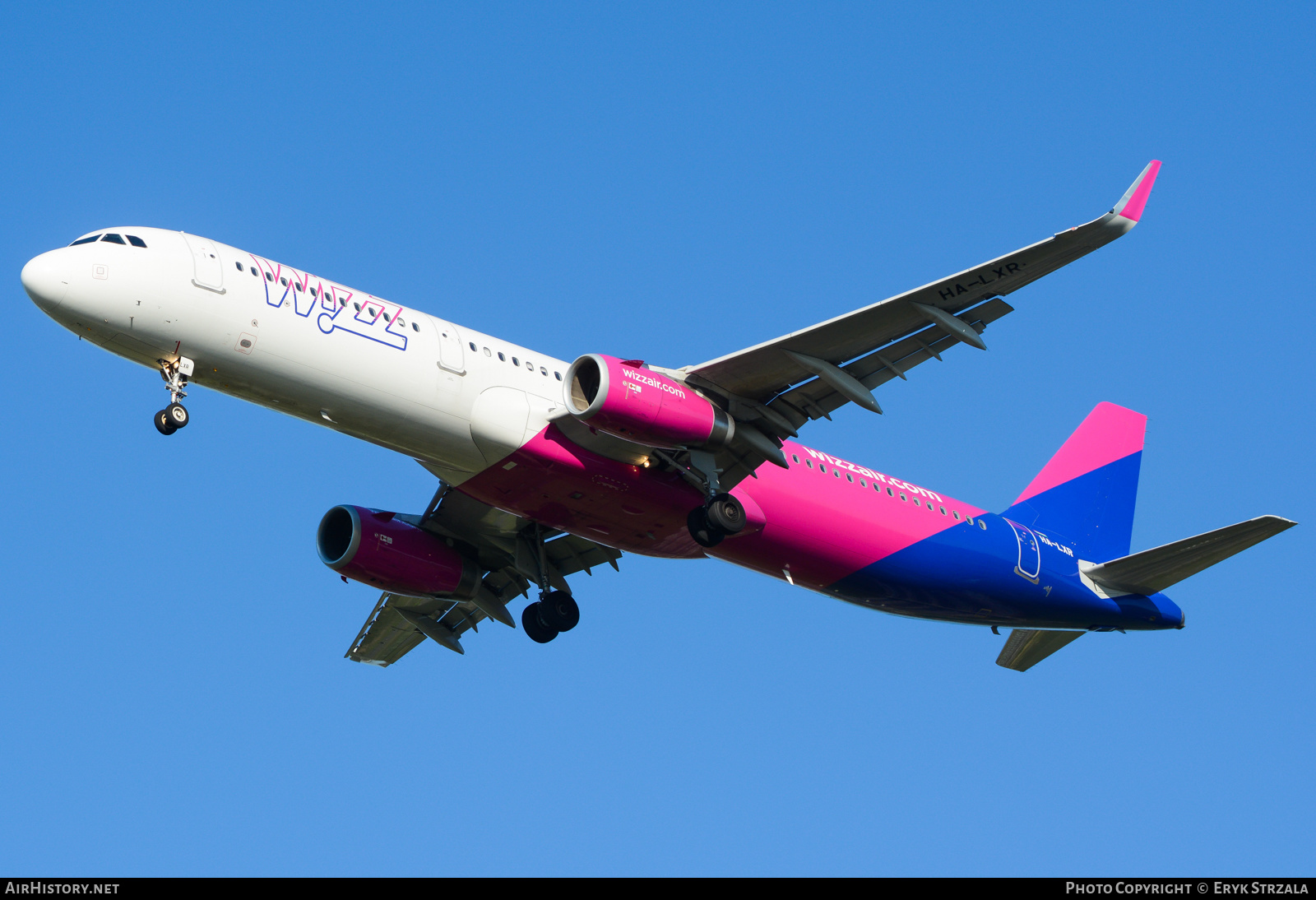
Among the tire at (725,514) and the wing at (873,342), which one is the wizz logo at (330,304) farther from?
the tire at (725,514)

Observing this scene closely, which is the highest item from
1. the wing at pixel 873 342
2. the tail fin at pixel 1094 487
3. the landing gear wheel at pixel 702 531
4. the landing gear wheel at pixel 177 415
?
the tail fin at pixel 1094 487

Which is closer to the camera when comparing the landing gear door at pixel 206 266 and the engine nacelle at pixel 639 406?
the landing gear door at pixel 206 266

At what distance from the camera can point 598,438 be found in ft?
81.0

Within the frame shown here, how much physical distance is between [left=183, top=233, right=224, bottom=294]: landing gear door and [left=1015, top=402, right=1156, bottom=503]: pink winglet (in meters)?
19.6

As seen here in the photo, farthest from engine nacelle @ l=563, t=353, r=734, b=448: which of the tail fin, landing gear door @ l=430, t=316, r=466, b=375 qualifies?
the tail fin

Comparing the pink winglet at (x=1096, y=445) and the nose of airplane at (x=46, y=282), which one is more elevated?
the pink winglet at (x=1096, y=445)

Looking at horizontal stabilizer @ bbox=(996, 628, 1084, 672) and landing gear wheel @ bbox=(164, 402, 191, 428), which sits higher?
horizontal stabilizer @ bbox=(996, 628, 1084, 672)

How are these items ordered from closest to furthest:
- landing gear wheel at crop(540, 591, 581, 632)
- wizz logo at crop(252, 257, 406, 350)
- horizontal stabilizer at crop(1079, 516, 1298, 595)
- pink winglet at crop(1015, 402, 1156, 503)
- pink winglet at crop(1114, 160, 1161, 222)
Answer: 1. pink winglet at crop(1114, 160, 1161, 222)
2. wizz logo at crop(252, 257, 406, 350)
3. horizontal stabilizer at crop(1079, 516, 1298, 595)
4. landing gear wheel at crop(540, 591, 581, 632)
5. pink winglet at crop(1015, 402, 1156, 503)

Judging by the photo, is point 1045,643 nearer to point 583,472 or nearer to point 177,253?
point 583,472

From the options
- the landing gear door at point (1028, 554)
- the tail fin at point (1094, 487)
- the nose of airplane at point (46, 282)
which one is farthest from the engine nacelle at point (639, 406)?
the tail fin at point (1094, 487)

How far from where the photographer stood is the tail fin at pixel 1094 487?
32.9 metres

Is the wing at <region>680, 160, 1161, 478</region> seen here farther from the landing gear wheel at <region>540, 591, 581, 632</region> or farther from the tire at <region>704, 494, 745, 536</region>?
the landing gear wheel at <region>540, 591, 581, 632</region>

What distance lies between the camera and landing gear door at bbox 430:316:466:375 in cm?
2427

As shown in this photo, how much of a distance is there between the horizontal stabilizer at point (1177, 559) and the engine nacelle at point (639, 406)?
10.7 meters
